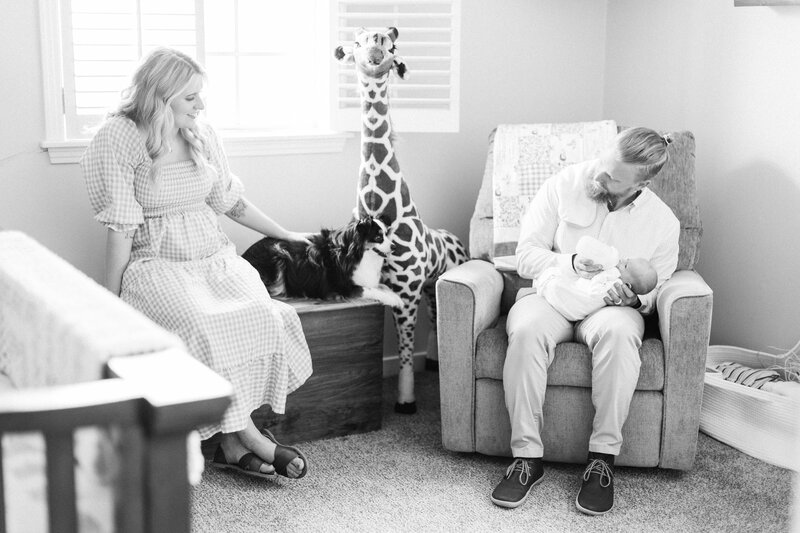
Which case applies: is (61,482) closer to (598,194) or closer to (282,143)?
(598,194)

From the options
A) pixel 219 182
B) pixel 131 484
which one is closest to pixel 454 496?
pixel 219 182

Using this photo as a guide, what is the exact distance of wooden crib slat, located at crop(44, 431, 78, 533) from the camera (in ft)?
3.20

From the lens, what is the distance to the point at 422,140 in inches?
143

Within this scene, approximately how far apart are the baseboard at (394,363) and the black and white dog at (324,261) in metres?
0.76

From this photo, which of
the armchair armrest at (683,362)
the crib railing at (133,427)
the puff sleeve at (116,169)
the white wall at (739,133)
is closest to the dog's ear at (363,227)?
the puff sleeve at (116,169)

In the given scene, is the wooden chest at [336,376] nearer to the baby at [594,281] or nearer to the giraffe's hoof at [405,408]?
the giraffe's hoof at [405,408]

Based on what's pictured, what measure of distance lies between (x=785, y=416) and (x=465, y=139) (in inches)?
65.0

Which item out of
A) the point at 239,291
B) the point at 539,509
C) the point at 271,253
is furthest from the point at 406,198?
the point at 539,509

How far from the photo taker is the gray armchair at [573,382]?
2570 mm

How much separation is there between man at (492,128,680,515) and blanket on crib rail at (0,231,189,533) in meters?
1.44

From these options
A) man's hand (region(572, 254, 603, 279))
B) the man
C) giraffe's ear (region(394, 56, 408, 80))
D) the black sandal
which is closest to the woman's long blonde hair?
giraffe's ear (region(394, 56, 408, 80))

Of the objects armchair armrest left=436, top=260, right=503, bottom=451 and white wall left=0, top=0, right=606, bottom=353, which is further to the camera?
white wall left=0, top=0, right=606, bottom=353

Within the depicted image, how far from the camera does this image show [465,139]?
3730 millimetres

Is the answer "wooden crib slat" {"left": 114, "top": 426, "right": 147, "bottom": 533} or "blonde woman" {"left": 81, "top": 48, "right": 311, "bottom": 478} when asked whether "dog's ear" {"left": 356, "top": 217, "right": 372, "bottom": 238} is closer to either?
"blonde woman" {"left": 81, "top": 48, "right": 311, "bottom": 478}
